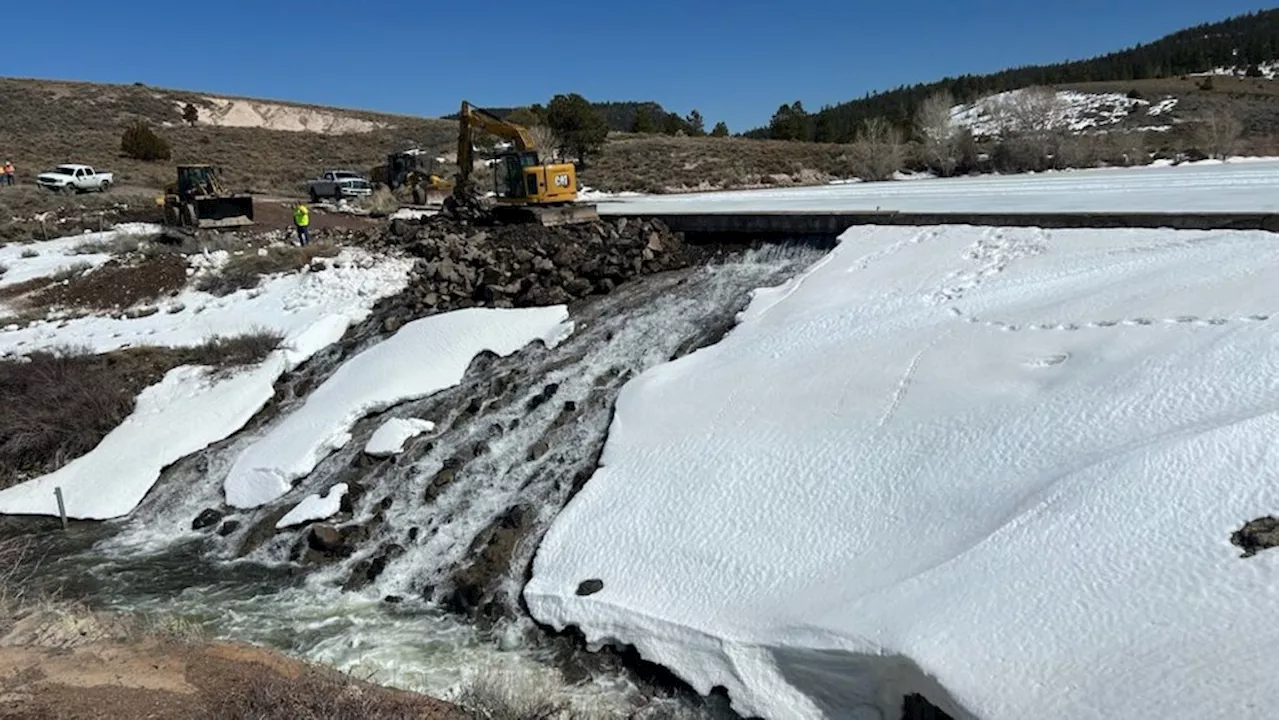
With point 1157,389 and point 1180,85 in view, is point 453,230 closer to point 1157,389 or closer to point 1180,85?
point 1157,389

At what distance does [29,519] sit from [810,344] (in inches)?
441

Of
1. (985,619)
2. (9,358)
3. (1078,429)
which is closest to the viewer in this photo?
(985,619)

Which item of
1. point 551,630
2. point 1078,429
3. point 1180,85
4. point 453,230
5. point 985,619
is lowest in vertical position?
point 551,630

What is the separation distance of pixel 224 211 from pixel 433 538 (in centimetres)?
1989

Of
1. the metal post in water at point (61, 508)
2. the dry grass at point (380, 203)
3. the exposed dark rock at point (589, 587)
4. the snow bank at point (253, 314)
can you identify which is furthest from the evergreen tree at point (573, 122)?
the exposed dark rock at point (589, 587)

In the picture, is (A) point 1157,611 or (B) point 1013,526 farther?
(B) point 1013,526

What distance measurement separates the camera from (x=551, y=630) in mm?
8195

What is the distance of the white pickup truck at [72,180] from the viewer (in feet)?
112

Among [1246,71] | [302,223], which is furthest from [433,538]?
[1246,71]

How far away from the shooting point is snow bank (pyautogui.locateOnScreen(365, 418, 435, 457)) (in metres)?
12.1

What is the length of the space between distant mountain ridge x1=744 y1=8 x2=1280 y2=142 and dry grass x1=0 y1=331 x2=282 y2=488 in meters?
80.8

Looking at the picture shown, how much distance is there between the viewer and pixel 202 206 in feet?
84.0

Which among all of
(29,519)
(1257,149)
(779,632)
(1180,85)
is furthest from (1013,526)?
(1180,85)

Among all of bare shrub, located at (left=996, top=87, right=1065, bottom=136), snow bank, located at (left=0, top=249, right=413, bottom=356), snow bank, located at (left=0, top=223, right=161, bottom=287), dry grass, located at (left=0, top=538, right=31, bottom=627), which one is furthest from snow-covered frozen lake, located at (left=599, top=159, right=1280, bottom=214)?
dry grass, located at (left=0, top=538, right=31, bottom=627)
